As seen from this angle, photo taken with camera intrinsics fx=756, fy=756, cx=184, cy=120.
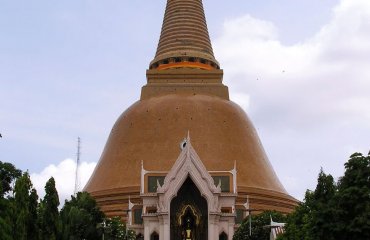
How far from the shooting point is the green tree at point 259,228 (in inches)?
1487

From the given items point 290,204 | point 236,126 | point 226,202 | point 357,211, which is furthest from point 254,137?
point 357,211

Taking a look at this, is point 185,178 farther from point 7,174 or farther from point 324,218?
point 324,218

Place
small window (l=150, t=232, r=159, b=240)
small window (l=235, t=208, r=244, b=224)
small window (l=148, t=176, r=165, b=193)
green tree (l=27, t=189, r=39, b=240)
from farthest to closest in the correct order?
1. small window (l=235, t=208, r=244, b=224)
2. small window (l=148, t=176, r=165, b=193)
3. small window (l=150, t=232, r=159, b=240)
4. green tree (l=27, t=189, r=39, b=240)

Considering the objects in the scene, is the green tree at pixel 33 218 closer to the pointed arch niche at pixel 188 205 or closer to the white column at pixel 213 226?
the pointed arch niche at pixel 188 205

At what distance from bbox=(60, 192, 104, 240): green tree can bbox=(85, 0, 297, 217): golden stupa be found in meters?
8.10

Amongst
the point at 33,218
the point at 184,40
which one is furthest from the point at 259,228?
the point at 184,40

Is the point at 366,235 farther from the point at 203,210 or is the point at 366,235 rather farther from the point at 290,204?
the point at 290,204

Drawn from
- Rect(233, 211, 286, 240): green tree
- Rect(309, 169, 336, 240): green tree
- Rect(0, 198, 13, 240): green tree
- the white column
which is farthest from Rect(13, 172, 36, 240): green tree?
the white column

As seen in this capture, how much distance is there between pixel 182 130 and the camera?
51.2 meters

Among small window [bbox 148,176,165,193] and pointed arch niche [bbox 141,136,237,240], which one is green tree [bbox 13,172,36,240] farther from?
small window [bbox 148,176,165,193]

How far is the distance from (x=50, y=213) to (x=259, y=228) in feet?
43.6

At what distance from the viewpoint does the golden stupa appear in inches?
1950

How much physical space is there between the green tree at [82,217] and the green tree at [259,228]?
732 centimetres

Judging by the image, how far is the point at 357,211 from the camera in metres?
22.6
